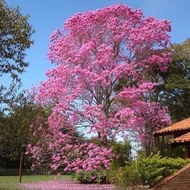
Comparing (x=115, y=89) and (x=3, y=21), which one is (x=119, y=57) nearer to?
(x=115, y=89)

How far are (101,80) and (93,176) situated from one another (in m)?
5.85

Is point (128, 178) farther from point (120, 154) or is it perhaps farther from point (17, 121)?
point (120, 154)


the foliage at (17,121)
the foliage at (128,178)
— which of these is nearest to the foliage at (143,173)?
the foliage at (128,178)

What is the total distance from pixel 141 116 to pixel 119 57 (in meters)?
3.81

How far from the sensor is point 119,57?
19.5 meters

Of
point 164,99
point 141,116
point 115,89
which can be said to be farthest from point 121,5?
point 164,99

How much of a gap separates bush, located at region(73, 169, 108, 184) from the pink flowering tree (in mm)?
1957

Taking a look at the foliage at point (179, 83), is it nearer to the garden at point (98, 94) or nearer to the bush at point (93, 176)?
the garden at point (98, 94)

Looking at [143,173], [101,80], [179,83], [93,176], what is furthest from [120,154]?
[179,83]

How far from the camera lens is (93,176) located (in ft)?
64.8

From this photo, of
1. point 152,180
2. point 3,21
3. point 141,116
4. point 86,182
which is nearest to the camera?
point 3,21

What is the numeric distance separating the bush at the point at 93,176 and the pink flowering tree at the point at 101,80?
6.42 ft

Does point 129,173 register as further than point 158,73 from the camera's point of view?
No

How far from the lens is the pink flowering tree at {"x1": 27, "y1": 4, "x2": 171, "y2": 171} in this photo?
55.8 feet
